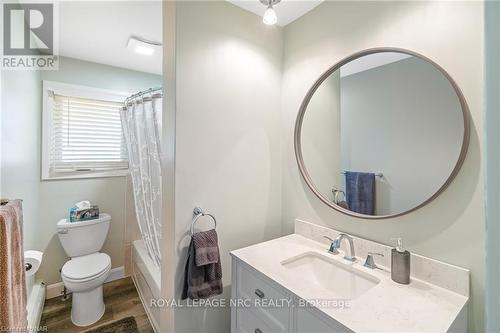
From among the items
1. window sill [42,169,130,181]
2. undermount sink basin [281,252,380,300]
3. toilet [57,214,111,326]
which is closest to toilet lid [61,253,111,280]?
toilet [57,214,111,326]

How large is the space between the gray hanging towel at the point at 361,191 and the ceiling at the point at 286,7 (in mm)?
1127

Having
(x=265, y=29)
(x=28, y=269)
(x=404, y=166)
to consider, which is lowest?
(x=28, y=269)

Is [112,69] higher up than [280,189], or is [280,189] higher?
[112,69]

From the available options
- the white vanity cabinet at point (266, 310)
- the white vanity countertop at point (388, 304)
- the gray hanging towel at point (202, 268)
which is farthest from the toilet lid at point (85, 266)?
the white vanity countertop at point (388, 304)

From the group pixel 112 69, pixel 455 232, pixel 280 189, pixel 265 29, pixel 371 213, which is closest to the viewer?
pixel 455 232

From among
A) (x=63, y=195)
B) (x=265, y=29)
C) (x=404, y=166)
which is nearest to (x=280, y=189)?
(x=404, y=166)

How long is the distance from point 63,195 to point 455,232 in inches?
122

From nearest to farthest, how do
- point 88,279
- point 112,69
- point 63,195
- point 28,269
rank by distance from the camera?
point 28,269, point 88,279, point 63,195, point 112,69

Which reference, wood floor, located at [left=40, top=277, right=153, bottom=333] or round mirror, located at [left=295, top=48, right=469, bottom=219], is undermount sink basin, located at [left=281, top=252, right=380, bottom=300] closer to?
round mirror, located at [left=295, top=48, right=469, bottom=219]

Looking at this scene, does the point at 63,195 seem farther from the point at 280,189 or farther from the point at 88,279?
the point at 280,189

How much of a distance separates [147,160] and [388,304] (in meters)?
1.80

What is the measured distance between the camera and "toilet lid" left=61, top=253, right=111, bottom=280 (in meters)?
1.98

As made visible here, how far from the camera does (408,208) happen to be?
1.14m

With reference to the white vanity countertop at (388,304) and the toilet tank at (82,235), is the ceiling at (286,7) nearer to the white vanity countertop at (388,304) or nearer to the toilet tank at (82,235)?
the white vanity countertop at (388,304)
